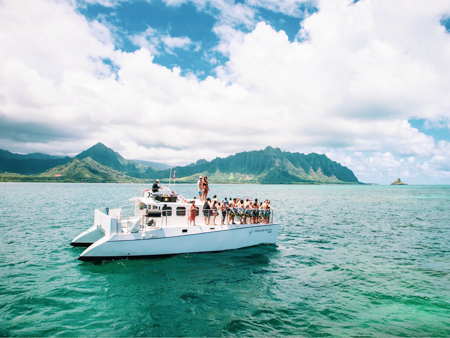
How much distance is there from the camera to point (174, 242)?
17.5 m

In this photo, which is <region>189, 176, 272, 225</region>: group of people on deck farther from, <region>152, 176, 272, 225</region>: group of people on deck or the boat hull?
the boat hull

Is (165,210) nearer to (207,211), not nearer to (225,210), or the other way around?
(207,211)

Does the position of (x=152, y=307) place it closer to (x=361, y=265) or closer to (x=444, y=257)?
(x=361, y=265)

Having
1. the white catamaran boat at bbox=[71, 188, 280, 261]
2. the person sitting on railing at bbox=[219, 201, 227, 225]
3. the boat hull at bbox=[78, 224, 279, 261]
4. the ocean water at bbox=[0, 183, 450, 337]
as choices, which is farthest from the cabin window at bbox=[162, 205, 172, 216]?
the person sitting on railing at bbox=[219, 201, 227, 225]

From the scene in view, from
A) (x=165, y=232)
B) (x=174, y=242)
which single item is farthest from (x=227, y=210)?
(x=165, y=232)

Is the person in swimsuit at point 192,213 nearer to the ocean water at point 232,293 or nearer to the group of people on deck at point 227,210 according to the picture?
the group of people on deck at point 227,210

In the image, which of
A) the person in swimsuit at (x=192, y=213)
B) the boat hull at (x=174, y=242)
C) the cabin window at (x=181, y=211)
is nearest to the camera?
the boat hull at (x=174, y=242)

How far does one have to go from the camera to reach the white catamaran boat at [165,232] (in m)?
16.4

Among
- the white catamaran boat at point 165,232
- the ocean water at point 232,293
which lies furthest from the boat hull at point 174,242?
the ocean water at point 232,293

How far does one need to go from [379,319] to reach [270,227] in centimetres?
1121

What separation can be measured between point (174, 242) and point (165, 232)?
96 centimetres

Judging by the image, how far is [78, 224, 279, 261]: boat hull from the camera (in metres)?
16.2

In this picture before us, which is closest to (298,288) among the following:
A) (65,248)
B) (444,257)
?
(444,257)

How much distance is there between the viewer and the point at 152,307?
1103cm
